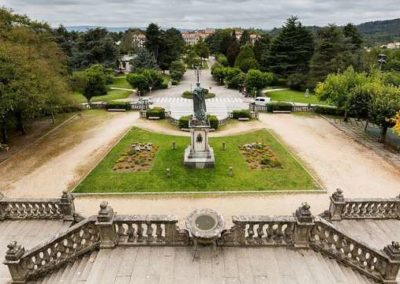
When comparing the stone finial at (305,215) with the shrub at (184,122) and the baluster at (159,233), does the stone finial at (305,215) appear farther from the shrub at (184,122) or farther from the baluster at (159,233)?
the shrub at (184,122)

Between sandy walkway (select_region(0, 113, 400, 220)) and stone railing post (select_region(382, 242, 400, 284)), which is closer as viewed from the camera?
stone railing post (select_region(382, 242, 400, 284))

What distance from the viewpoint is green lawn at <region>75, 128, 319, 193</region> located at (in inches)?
710

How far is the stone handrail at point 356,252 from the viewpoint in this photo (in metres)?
8.51

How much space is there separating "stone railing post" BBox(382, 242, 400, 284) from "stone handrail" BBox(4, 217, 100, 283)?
8418 millimetres

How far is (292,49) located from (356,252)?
5096 cm

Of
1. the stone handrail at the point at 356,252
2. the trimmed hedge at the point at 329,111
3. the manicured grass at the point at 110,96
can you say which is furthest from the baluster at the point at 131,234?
the manicured grass at the point at 110,96

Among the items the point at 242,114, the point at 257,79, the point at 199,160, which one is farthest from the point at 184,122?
the point at 257,79

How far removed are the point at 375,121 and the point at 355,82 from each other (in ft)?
24.7

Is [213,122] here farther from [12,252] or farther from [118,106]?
[12,252]

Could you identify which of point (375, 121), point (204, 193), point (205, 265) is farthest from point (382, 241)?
point (375, 121)

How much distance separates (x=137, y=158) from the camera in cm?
2223

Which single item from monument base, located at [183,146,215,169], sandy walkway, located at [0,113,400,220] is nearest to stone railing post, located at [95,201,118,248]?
sandy walkway, located at [0,113,400,220]

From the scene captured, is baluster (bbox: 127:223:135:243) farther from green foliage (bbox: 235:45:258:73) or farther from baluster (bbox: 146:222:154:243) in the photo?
green foliage (bbox: 235:45:258:73)

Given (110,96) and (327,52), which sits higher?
(327,52)
